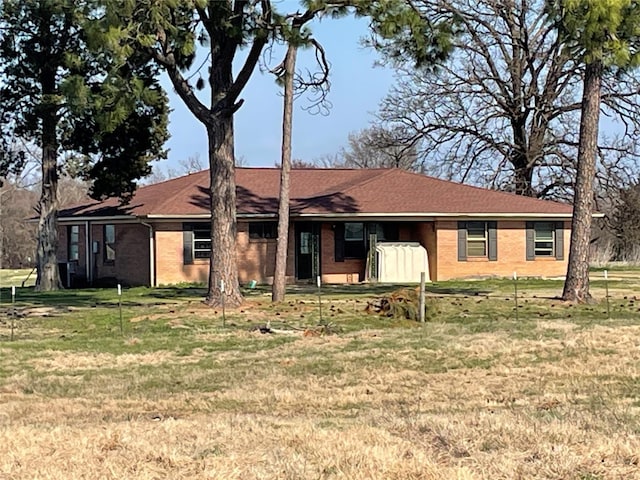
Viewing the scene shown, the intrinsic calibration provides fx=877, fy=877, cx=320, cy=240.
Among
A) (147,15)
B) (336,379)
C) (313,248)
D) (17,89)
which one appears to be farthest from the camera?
(313,248)

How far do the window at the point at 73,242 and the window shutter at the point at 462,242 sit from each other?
1405 cm

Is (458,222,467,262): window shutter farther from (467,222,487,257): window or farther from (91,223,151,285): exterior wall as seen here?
(91,223,151,285): exterior wall

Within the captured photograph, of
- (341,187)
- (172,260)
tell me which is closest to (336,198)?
(341,187)

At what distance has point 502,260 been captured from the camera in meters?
30.8

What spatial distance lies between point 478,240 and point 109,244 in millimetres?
13027

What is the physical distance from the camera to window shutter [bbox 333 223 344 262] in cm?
2992

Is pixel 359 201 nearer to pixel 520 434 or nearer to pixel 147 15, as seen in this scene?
pixel 147 15

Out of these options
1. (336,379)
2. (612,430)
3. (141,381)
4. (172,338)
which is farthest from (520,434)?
(172,338)

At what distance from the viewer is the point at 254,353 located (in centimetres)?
1332

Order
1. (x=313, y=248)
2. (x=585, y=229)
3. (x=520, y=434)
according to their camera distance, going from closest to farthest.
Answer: (x=520, y=434)
(x=585, y=229)
(x=313, y=248)

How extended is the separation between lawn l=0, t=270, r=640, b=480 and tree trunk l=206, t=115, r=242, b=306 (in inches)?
27.8

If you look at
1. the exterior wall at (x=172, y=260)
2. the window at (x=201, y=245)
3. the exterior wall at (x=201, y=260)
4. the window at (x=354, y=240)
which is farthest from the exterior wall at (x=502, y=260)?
the exterior wall at (x=172, y=260)

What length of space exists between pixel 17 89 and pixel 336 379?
20241 mm

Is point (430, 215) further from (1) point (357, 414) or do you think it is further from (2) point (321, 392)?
(1) point (357, 414)
